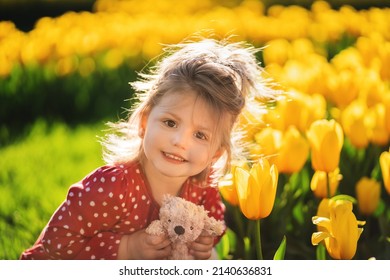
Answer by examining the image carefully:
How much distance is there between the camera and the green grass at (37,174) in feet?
6.84

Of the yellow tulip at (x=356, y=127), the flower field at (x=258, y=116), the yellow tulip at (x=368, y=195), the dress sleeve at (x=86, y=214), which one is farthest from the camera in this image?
the yellow tulip at (x=356, y=127)

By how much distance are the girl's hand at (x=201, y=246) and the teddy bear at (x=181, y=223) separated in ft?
0.05

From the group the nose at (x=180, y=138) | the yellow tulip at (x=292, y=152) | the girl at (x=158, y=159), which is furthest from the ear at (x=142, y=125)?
the yellow tulip at (x=292, y=152)

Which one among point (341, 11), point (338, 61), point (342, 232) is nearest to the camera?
point (342, 232)

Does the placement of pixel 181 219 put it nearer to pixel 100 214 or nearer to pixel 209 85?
pixel 100 214

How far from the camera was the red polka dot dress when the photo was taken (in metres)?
1.69

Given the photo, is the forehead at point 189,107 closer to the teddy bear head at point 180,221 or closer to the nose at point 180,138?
the nose at point 180,138

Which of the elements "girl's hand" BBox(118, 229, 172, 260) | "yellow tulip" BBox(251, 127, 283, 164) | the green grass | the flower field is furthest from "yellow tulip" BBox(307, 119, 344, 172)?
the green grass

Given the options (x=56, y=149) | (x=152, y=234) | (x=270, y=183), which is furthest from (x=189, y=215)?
(x=56, y=149)

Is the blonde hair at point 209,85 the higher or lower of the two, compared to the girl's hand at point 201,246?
higher

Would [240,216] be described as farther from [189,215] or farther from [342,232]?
[342,232]

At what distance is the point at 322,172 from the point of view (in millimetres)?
1833

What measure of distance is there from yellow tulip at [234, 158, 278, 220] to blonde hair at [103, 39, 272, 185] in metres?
0.18

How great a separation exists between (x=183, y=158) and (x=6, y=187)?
84cm
